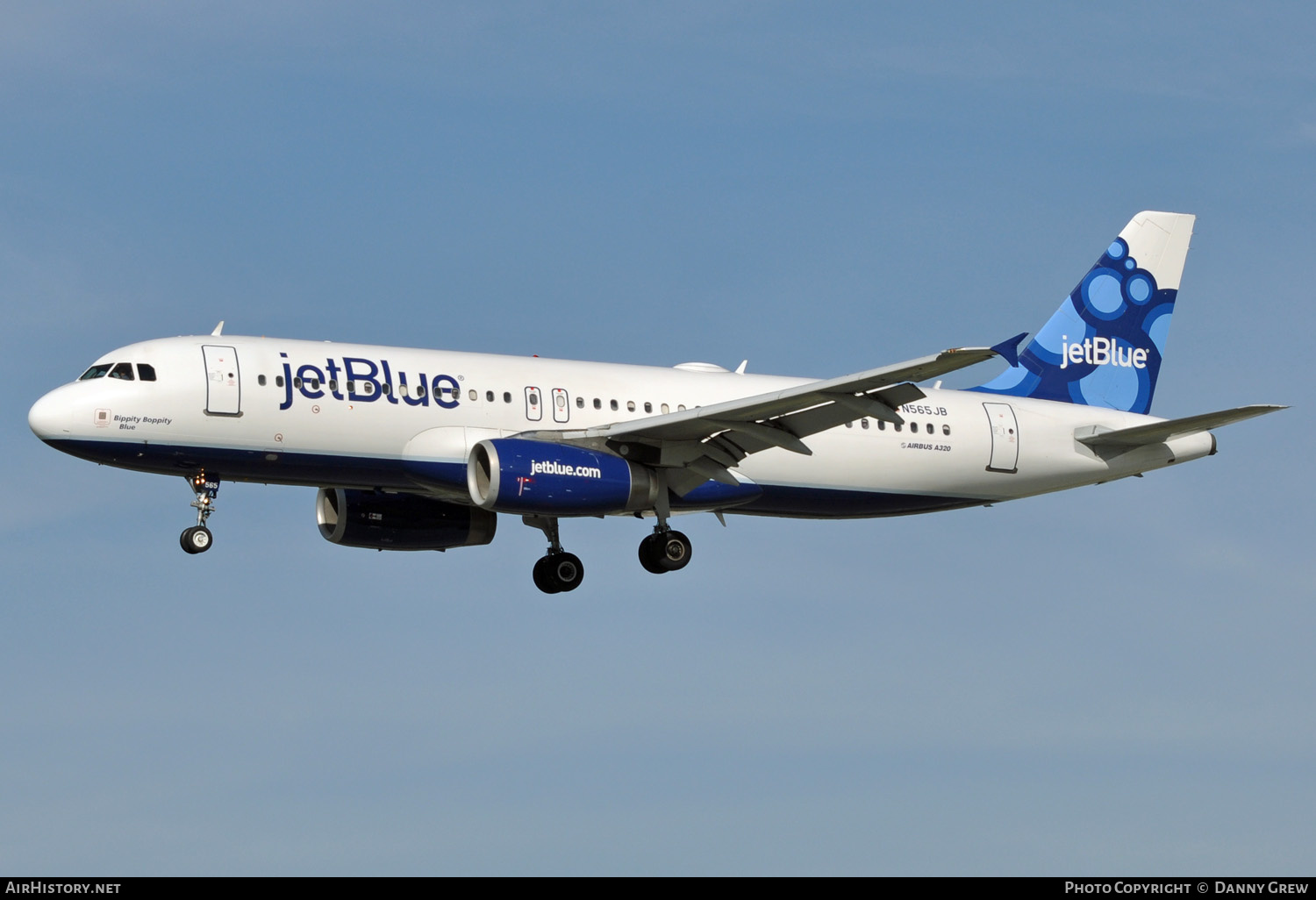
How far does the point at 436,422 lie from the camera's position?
3659cm

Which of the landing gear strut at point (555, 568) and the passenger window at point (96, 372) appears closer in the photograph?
the passenger window at point (96, 372)

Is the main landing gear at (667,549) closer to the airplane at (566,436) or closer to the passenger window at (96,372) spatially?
the airplane at (566,436)

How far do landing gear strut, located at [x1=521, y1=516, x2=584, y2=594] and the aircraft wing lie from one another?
4163 millimetres

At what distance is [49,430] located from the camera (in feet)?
114

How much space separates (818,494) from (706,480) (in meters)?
3.29

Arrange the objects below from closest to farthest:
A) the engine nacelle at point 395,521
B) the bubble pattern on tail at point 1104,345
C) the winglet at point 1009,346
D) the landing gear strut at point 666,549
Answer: the winglet at point 1009,346 < the landing gear strut at point 666,549 < the engine nacelle at point 395,521 < the bubble pattern on tail at point 1104,345

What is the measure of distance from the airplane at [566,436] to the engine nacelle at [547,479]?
0.12ft

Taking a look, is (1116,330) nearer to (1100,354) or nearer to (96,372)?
(1100,354)

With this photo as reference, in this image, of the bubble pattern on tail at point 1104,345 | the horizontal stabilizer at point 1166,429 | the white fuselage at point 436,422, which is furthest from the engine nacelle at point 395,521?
the horizontal stabilizer at point 1166,429

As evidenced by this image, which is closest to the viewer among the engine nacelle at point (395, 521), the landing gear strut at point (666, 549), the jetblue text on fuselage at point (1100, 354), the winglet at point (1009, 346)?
the winglet at point (1009, 346)

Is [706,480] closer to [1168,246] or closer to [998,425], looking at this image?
[998,425]

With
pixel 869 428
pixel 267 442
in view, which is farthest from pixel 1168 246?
pixel 267 442

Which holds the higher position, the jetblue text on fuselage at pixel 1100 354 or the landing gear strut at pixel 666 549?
the jetblue text on fuselage at pixel 1100 354

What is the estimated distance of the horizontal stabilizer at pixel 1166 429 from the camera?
3603 centimetres
